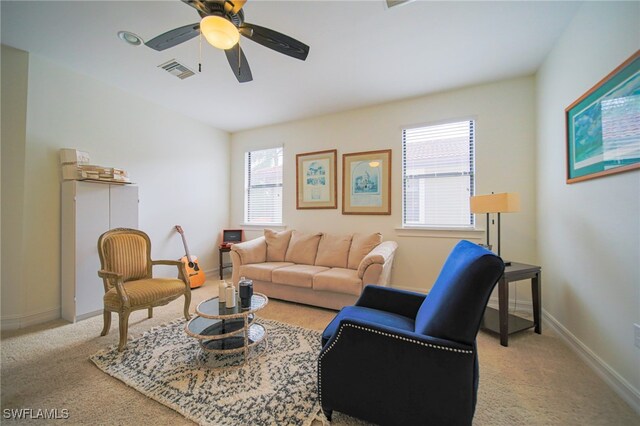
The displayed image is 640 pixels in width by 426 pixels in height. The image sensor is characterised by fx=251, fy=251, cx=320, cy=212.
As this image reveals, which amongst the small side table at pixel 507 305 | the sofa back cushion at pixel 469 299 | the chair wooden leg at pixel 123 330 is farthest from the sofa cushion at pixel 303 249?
the sofa back cushion at pixel 469 299

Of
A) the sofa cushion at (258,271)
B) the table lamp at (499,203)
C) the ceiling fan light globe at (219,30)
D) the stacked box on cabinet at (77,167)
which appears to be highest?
the ceiling fan light globe at (219,30)

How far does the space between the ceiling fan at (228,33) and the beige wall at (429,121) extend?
6.85 feet

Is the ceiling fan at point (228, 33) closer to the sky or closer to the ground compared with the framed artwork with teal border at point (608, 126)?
closer to the sky

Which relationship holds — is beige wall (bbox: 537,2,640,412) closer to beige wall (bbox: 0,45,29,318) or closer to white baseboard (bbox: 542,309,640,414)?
white baseboard (bbox: 542,309,640,414)

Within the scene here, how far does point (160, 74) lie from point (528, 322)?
4.73 m

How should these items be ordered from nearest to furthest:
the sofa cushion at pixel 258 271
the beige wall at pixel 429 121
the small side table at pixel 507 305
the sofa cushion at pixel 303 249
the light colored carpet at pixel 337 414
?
the light colored carpet at pixel 337 414 → the small side table at pixel 507 305 → the beige wall at pixel 429 121 → the sofa cushion at pixel 258 271 → the sofa cushion at pixel 303 249

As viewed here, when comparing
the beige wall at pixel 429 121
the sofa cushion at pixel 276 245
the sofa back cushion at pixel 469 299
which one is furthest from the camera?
the sofa cushion at pixel 276 245

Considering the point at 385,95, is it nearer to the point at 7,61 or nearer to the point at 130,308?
the point at 130,308

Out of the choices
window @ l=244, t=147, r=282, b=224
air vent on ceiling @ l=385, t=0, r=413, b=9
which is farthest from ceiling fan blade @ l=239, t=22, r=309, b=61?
window @ l=244, t=147, r=282, b=224

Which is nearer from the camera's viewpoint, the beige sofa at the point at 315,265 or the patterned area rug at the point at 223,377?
the patterned area rug at the point at 223,377

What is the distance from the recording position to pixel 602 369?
5.66 feet

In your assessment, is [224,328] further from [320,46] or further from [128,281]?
[320,46]

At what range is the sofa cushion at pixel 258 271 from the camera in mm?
3211

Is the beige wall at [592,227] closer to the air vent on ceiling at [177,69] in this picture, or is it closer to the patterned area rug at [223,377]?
the patterned area rug at [223,377]
